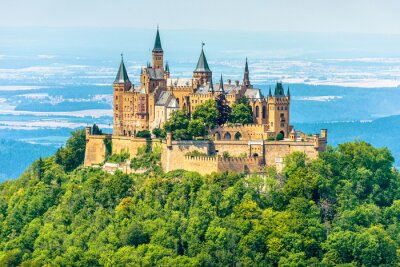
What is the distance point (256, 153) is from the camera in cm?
7675

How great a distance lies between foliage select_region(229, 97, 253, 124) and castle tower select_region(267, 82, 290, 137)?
147 cm

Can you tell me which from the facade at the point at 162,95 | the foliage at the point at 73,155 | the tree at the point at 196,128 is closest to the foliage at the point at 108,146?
the facade at the point at 162,95

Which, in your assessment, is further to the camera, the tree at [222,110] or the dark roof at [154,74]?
the dark roof at [154,74]

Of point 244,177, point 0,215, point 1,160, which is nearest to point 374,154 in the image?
point 244,177

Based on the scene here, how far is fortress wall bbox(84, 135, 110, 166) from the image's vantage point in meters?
83.1

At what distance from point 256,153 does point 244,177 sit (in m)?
2.25

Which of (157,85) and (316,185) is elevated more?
(157,85)

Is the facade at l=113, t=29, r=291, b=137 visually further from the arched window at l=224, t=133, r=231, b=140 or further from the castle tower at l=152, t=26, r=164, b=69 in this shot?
the arched window at l=224, t=133, r=231, b=140

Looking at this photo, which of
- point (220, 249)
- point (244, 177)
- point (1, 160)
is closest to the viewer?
point (220, 249)

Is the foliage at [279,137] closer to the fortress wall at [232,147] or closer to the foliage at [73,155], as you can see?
the fortress wall at [232,147]

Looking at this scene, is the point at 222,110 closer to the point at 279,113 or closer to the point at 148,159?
the point at 279,113

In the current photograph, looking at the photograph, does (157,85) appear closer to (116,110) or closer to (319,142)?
(116,110)

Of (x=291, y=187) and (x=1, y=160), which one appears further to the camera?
(x=1, y=160)

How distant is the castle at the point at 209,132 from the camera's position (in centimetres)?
7638
